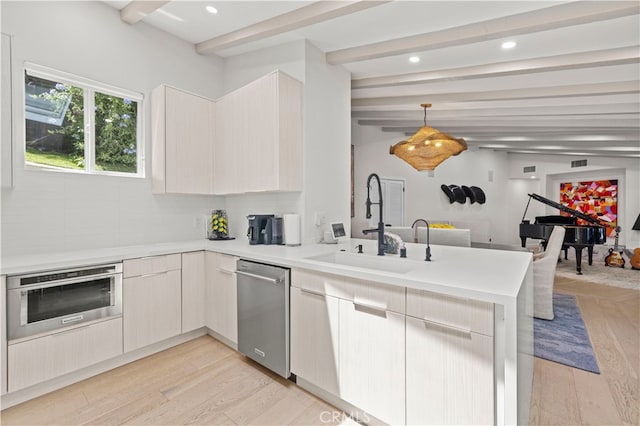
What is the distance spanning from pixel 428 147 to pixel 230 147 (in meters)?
2.74

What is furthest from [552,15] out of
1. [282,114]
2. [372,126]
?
[372,126]

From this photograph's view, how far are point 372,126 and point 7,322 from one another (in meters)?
5.85

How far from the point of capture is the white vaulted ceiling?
240 cm

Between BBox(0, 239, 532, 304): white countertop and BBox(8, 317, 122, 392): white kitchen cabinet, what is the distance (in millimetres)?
473

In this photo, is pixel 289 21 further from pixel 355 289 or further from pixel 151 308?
pixel 151 308

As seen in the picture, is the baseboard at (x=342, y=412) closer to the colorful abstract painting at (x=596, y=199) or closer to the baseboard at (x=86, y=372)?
the baseboard at (x=86, y=372)

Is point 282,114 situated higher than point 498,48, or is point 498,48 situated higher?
point 498,48

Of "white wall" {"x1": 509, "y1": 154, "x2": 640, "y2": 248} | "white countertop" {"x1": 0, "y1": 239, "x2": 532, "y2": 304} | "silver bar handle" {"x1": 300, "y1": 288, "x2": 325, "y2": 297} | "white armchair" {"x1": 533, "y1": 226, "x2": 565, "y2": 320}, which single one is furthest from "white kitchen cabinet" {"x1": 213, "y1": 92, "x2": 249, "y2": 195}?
"white wall" {"x1": 509, "y1": 154, "x2": 640, "y2": 248}

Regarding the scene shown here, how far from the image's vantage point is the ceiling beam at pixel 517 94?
3.44 metres

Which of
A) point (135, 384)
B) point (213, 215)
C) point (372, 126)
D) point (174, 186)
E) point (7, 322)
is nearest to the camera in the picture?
point (7, 322)

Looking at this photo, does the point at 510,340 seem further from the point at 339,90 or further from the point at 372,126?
the point at 372,126

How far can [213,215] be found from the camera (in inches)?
130

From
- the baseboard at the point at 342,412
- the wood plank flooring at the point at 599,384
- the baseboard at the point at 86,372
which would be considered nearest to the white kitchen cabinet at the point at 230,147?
the baseboard at the point at 86,372

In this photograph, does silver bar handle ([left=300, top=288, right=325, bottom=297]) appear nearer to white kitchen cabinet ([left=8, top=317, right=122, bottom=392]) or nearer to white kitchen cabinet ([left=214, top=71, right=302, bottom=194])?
white kitchen cabinet ([left=214, top=71, right=302, bottom=194])
